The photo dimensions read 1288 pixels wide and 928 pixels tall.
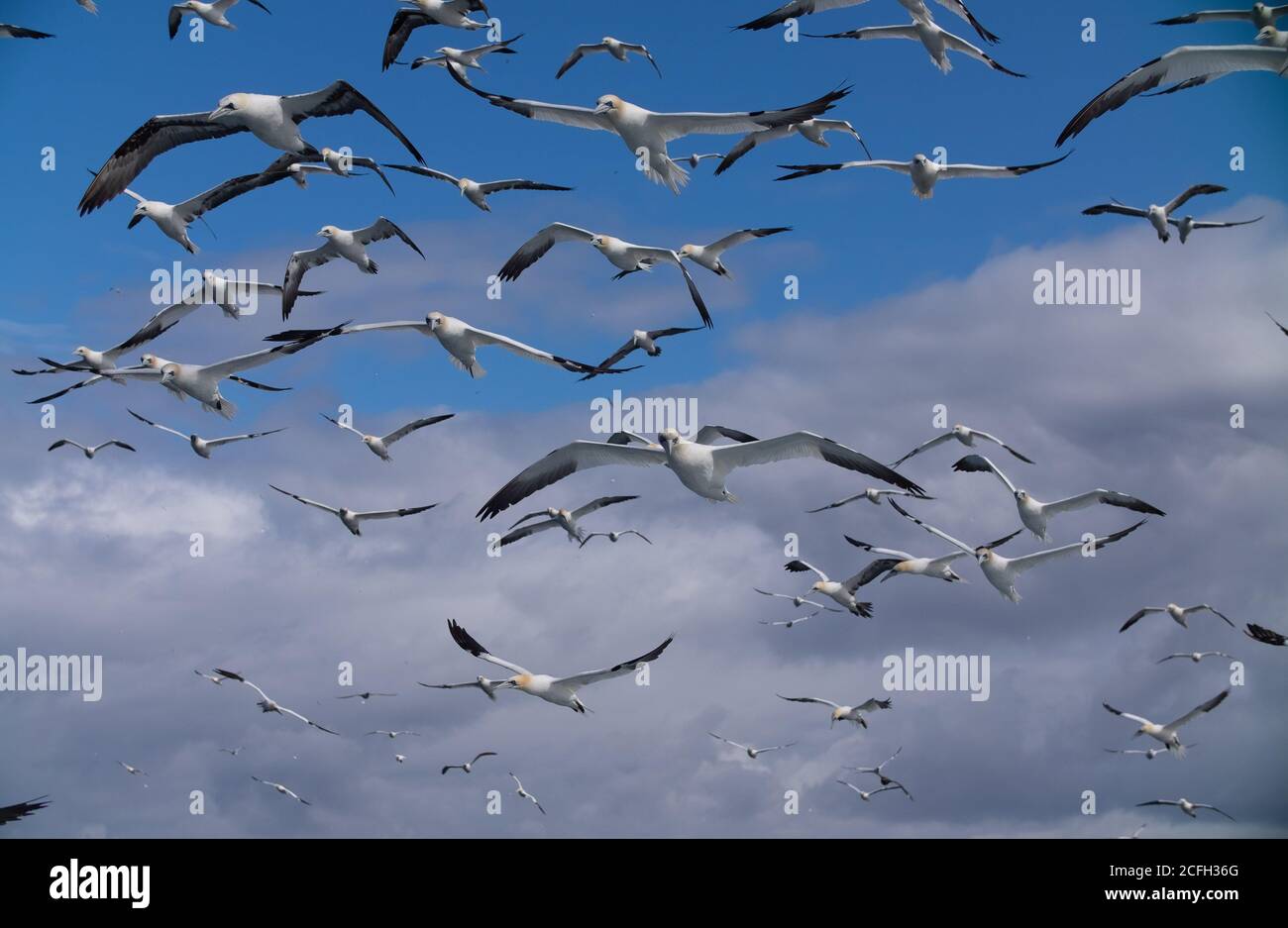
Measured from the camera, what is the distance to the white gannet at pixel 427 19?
25.6 m

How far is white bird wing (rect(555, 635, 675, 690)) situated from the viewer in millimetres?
19703

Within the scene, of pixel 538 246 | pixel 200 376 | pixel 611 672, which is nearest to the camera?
pixel 611 672

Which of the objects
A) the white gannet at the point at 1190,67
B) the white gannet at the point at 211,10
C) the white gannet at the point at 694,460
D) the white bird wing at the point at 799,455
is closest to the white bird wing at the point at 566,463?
the white gannet at the point at 694,460

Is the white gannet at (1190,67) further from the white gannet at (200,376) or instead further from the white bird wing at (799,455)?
the white gannet at (200,376)

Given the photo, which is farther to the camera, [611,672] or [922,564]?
[922,564]

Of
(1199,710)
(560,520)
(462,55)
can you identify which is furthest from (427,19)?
(1199,710)

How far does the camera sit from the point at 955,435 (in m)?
31.4

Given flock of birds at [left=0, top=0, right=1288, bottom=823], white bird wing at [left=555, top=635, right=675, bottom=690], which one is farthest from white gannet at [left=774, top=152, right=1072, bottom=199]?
white bird wing at [left=555, top=635, right=675, bottom=690]

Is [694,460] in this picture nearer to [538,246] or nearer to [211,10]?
[538,246]

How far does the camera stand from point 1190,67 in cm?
2316

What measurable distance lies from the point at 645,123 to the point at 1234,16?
34.8 ft
